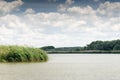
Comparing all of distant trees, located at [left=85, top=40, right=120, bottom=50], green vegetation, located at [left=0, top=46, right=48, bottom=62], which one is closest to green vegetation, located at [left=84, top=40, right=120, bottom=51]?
distant trees, located at [left=85, top=40, right=120, bottom=50]

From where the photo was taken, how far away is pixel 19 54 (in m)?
37.9

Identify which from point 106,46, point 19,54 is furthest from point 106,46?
point 19,54

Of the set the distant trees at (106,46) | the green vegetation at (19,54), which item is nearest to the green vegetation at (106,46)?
the distant trees at (106,46)

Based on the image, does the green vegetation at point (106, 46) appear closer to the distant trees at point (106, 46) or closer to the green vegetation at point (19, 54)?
the distant trees at point (106, 46)

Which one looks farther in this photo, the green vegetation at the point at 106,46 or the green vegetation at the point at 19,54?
the green vegetation at the point at 106,46

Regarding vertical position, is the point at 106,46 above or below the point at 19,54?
above

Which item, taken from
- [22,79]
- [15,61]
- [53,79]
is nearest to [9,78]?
[22,79]

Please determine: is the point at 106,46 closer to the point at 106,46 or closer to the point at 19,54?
the point at 106,46

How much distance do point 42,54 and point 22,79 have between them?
15.5m

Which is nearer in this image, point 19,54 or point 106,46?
point 19,54

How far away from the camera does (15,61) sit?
1495 inches

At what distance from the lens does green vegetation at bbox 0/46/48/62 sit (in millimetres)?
37938

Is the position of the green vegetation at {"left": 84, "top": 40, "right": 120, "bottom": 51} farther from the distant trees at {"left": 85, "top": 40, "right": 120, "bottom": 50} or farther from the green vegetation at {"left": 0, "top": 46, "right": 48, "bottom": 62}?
the green vegetation at {"left": 0, "top": 46, "right": 48, "bottom": 62}

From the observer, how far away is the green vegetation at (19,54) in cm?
3794
